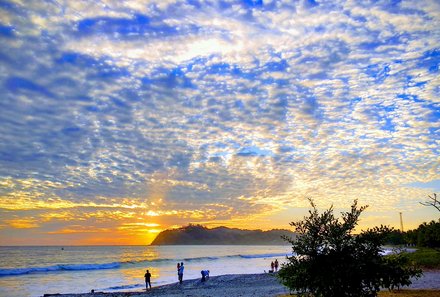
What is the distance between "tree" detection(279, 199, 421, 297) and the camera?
11.5 meters

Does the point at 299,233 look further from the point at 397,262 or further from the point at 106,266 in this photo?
the point at 106,266

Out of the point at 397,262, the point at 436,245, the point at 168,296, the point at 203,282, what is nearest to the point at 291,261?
the point at 397,262

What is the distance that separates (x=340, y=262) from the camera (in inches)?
461

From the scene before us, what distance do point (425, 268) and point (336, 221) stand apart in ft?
98.1

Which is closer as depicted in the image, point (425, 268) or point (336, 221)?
point (336, 221)

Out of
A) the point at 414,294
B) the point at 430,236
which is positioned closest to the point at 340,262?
the point at 414,294

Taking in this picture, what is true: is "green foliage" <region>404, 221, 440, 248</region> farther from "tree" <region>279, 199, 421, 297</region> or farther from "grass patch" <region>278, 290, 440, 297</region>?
"tree" <region>279, 199, 421, 297</region>

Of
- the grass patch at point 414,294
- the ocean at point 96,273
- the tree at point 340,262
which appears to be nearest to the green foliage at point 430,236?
the grass patch at point 414,294

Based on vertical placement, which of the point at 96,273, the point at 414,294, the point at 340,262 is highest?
the point at 340,262

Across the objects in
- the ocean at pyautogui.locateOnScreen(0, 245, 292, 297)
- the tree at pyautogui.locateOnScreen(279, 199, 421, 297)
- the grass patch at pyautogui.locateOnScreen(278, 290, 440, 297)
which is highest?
the tree at pyautogui.locateOnScreen(279, 199, 421, 297)

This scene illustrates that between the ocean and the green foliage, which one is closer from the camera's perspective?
the green foliage

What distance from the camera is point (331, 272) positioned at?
1163 cm

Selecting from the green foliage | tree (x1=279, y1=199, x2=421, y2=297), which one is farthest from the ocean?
tree (x1=279, y1=199, x2=421, y2=297)

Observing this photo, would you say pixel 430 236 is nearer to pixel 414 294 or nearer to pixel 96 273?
pixel 414 294
